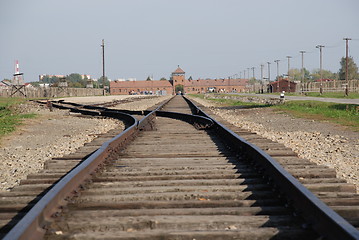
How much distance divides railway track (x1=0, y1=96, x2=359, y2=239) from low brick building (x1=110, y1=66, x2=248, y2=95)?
16818cm

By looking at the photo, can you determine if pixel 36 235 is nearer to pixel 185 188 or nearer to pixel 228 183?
pixel 185 188

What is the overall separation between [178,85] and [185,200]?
591 feet

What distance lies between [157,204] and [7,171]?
3.95 m

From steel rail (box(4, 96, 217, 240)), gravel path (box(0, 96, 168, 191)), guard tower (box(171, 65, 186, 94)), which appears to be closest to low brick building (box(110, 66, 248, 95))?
guard tower (box(171, 65, 186, 94))

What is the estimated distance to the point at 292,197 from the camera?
11.4 feet

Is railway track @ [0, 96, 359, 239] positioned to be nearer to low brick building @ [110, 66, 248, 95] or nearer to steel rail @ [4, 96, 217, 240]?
steel rail @ [4, 96, 217, 240]

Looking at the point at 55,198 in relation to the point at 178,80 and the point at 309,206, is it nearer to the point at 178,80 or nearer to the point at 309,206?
the point at 309,206

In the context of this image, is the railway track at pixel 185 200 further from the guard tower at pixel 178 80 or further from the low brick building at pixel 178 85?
the guard tower at pixel 178 80

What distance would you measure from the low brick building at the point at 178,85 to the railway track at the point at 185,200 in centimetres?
16818

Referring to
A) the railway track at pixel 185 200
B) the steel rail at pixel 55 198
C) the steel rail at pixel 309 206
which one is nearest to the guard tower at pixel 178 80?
the steel rail at pixel 55 198

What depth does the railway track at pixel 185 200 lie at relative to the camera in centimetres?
289

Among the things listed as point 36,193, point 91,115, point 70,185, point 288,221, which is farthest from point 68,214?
point 91,115

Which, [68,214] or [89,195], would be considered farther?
[89,195]

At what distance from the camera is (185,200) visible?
12.3 feet
